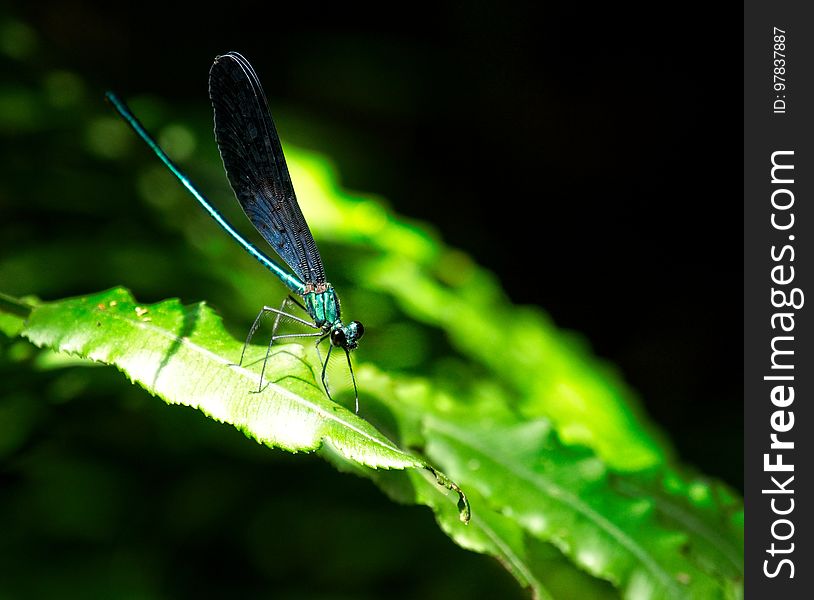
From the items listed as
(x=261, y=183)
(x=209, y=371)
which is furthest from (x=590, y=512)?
(x=261, y=183)

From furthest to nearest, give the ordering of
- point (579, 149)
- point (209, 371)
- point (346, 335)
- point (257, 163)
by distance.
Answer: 1. point (579, 149)
2. point (257, 163)
3. point (346, 335)
4. point (209, 371)

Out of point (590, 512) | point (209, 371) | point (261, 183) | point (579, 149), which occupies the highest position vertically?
point (579, 149)

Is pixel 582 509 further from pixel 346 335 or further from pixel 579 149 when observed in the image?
pixel 579 149

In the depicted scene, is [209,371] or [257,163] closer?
[209,371]

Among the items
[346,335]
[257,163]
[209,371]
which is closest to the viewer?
[209,371]

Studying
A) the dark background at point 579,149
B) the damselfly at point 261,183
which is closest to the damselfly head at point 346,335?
the damselfly at point 261,183

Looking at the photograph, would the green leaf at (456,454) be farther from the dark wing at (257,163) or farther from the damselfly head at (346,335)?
the dark wing at (257,163)

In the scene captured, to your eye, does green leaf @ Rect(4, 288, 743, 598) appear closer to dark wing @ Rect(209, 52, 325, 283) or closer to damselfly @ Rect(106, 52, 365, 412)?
damselfly @ Rect(106, 52, 365, 412)

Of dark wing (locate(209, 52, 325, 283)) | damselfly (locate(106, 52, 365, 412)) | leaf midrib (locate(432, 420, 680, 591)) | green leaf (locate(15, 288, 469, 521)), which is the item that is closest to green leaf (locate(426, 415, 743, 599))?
leaf midrib (locate(432, 420, 680, 591))
